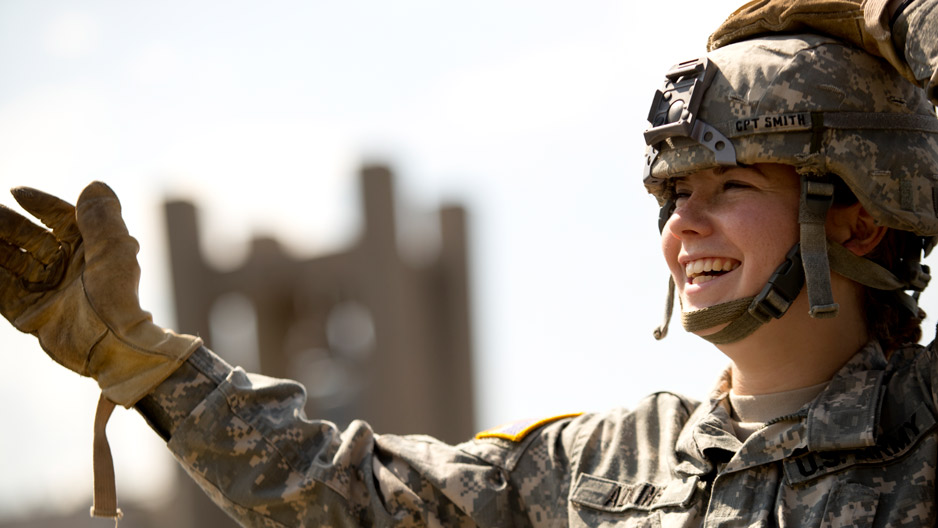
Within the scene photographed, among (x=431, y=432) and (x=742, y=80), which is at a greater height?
(x=742, y=80)

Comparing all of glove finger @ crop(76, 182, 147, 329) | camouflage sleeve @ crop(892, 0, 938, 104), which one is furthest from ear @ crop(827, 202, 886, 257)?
glove finger @ crop(76, 182, 147, 329)

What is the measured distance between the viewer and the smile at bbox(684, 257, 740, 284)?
166 inches

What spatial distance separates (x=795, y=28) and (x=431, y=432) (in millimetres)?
25355

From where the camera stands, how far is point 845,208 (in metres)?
4.25

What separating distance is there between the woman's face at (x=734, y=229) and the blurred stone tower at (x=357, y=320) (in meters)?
23.6

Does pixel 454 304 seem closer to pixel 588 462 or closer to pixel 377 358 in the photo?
pixel 377 358

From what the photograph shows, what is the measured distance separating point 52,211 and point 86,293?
0.29m

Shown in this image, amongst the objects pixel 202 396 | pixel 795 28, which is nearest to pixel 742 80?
pixel 795 28

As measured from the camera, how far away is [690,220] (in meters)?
4.20

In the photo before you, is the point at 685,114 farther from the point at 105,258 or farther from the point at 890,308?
the point at 105,258

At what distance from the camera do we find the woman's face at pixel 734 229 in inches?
163

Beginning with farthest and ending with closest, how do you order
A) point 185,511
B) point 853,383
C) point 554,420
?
point 185,511, point 554,420, point 853,383

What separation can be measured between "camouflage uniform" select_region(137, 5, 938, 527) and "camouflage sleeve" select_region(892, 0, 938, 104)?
104mm

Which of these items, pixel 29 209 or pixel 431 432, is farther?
pixel 431 432
